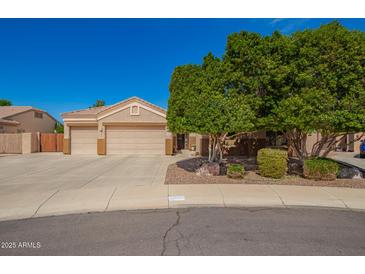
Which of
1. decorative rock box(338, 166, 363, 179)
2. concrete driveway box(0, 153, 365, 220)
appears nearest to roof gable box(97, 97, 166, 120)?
concrete driveway box(0, 153, 365, 220)

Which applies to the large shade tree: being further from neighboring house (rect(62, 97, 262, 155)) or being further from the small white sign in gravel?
neighboring house (rect(62, 97, 262, 155))

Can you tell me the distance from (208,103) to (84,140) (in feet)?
44.9

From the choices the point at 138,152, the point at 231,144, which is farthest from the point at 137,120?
the point at 231,144

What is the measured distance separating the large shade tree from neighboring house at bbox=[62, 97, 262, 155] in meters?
8.09

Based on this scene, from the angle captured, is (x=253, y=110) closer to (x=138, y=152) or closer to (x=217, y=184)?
(x=217, y=184)

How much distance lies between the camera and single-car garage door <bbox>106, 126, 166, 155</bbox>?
57.2ft

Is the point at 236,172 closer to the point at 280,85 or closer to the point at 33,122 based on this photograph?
the point at 280,85

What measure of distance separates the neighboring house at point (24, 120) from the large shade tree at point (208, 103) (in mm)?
21088

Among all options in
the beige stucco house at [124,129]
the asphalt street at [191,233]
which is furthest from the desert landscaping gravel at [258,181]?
the beige stucco house at [124,129]

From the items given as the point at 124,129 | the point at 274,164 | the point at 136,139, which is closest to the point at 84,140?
the point at 124,129

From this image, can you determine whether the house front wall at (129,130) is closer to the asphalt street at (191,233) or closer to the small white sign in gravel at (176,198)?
the small white sign in gravel at (176,198)

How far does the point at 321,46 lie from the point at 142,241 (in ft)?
27.3

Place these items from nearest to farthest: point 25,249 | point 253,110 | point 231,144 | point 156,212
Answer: point 25,249, point 156,212, point 253,110, point 231,144

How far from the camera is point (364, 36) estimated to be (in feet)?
24.8
